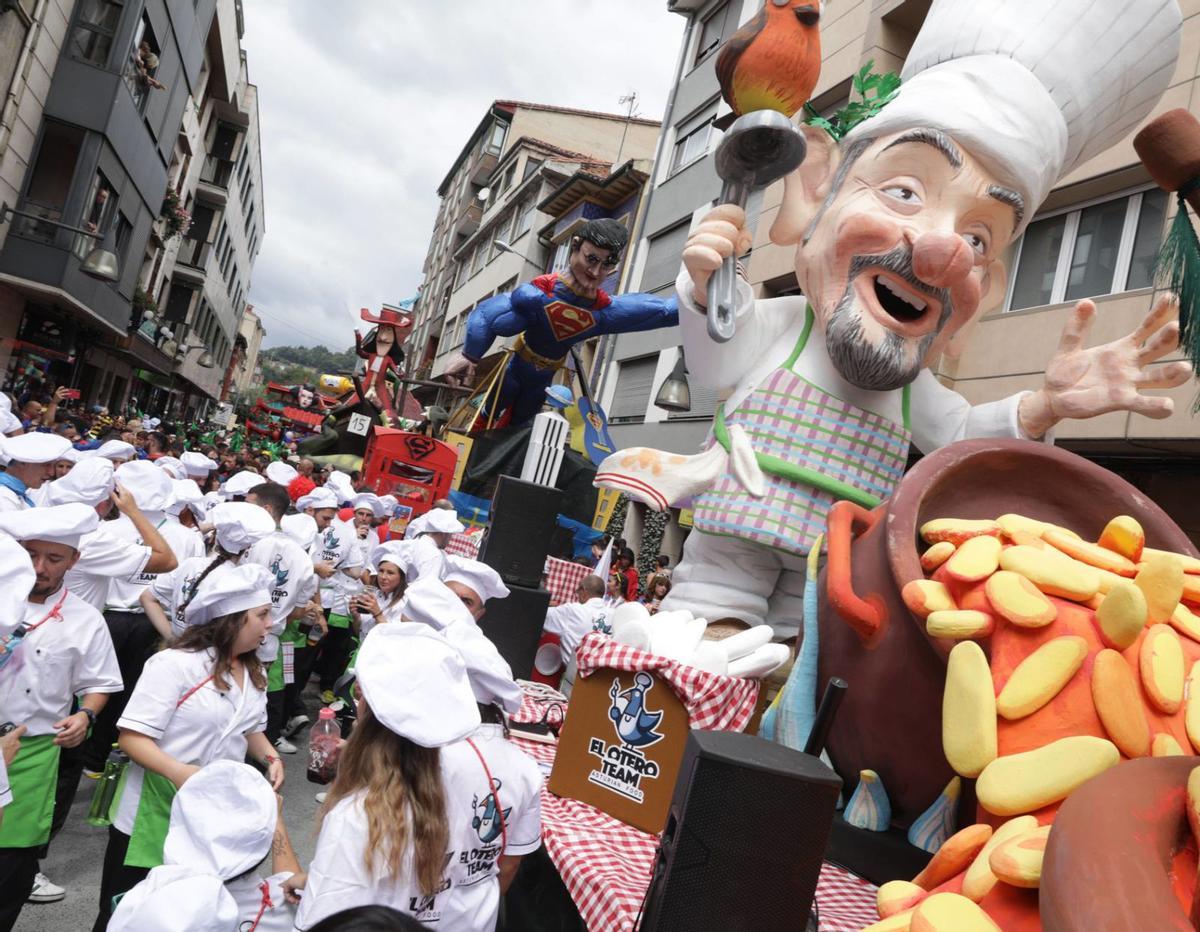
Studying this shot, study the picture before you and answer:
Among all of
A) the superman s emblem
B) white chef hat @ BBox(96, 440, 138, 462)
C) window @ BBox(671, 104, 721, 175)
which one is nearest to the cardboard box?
the superman s emblem

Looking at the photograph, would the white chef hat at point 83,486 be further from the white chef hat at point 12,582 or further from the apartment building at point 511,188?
the apartment building at point 511,188

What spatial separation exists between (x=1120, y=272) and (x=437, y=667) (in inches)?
325

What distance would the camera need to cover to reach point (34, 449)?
4.36 meters

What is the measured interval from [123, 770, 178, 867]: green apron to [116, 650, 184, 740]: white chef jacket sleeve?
158 millimetres

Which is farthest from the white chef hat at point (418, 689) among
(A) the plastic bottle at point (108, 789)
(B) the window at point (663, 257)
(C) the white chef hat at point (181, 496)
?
(B) the window at point (663, 257)


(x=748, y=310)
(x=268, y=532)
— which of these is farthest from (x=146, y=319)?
(x=748, y=310)

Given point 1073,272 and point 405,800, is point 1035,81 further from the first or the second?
point 1073,272

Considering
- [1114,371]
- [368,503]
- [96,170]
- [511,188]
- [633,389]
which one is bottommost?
[368,503]

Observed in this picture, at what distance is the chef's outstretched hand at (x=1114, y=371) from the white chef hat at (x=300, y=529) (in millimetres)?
3988

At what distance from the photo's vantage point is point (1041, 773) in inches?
49.6

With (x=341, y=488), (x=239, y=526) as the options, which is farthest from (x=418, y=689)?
(x=341, y=488)

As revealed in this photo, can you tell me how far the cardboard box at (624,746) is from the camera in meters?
2.39

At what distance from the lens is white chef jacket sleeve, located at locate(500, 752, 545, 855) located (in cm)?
212

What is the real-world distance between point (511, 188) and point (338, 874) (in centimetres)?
2904
